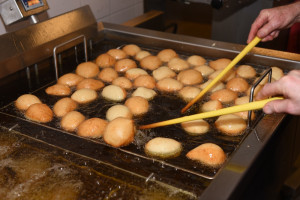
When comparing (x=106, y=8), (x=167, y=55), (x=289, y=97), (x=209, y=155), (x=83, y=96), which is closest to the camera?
(x=289, y=97)

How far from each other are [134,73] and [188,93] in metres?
0.33

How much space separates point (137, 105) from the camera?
1535mm

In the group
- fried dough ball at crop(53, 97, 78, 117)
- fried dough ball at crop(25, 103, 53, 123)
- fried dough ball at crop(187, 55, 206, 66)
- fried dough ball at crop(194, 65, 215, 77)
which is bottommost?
fried dough ball at crop(194, 65, 215, 77)

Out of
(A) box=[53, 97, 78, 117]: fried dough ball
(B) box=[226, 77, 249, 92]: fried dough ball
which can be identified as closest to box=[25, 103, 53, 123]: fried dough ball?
(A) box=[53, 97, 78, 117]: fried dough ball

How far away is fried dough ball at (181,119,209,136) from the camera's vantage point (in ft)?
4.62

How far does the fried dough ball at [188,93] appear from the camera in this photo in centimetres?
165

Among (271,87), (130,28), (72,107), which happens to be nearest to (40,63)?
(72,107)

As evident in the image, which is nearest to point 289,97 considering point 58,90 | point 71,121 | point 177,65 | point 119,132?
point 119,132

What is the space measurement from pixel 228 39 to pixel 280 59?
39.9 inches

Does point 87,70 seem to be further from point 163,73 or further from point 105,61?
point 163,73

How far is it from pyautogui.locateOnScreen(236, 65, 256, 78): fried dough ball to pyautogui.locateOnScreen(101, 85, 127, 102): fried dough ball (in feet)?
1.93

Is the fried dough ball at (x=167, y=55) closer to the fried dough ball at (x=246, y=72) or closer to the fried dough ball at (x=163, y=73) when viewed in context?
the fried dough ball at (x=163, y=73)

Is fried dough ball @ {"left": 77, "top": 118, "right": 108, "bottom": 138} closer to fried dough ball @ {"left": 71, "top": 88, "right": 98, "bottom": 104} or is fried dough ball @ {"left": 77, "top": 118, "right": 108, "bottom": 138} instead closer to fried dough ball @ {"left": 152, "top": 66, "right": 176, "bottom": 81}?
fried dough ball @ {"left": 71, "top": 88, "right": 98, "bottom": 104}

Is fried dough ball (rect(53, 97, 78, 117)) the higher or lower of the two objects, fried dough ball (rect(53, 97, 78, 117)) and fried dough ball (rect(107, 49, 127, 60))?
the higher
